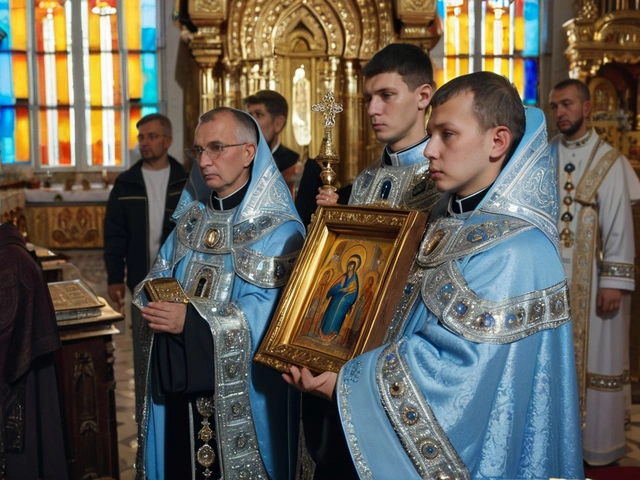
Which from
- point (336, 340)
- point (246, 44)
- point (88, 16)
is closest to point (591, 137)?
point (336, 340)

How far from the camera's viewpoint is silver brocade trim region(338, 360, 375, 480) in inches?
83.0

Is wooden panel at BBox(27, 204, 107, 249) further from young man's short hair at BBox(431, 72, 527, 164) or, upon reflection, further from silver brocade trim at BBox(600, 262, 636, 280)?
young man's short hair at BBox(431, 72, 527, 164)

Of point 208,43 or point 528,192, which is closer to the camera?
point 528,192

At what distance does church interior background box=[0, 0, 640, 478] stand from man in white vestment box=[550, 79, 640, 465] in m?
5.11

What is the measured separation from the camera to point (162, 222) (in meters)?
5.67

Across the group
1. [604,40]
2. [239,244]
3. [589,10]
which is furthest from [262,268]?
[589,10]

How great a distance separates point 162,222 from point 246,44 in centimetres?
529

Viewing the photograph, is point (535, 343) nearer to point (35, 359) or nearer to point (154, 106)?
point (35, 359)

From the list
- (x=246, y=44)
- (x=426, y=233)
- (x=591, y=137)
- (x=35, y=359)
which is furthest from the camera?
(x=246, y=44)

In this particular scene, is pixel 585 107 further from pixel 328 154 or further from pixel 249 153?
pixel 328 154

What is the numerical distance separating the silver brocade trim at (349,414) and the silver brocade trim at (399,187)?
0.82 m

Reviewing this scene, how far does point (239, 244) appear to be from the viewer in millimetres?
3219

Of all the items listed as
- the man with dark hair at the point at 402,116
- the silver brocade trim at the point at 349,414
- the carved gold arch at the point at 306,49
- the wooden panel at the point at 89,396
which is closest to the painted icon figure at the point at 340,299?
the silver brocade trim at the point at 349,414

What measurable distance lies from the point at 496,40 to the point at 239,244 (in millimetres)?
11071
